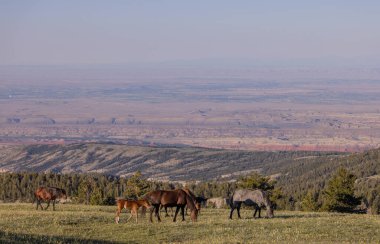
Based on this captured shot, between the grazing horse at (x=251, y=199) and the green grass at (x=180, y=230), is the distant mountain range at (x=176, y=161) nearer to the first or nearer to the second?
the grazing horse at (x=251, y=199)

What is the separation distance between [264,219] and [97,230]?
7570 millimetres

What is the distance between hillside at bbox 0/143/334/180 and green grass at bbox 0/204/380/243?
9260 centimetres

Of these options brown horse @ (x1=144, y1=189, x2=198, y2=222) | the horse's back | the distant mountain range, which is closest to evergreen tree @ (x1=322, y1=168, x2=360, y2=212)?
the horse's back

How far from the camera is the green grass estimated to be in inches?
948

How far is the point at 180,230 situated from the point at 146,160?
121m

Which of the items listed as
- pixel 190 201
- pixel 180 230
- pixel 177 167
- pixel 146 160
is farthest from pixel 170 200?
pixel 146 160

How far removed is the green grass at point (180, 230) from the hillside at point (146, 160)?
92.6 m

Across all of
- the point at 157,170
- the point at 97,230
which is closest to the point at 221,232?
the point at 97,230

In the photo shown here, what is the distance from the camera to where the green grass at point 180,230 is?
2408cm

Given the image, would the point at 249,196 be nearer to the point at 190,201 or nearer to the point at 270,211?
the point at 270,211

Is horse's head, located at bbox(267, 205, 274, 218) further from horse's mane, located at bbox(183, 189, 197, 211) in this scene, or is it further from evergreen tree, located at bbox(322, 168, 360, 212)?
evergreen tree, located at bbox(322, 168, 360, 212)

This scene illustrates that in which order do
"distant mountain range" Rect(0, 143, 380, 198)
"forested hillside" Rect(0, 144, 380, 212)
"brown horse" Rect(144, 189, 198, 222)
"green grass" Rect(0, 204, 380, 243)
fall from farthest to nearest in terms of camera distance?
"distant mountain range" Rect(0, 143, 380, 198) → "forested hillside" Rect(0, 144, 380, 212) → "brown horse" Rect(144, 189, 198, 222) → "green grass" Rect(0, 204, 380, 243)

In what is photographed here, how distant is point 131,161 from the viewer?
477ft

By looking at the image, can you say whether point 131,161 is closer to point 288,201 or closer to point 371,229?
point 288,201
